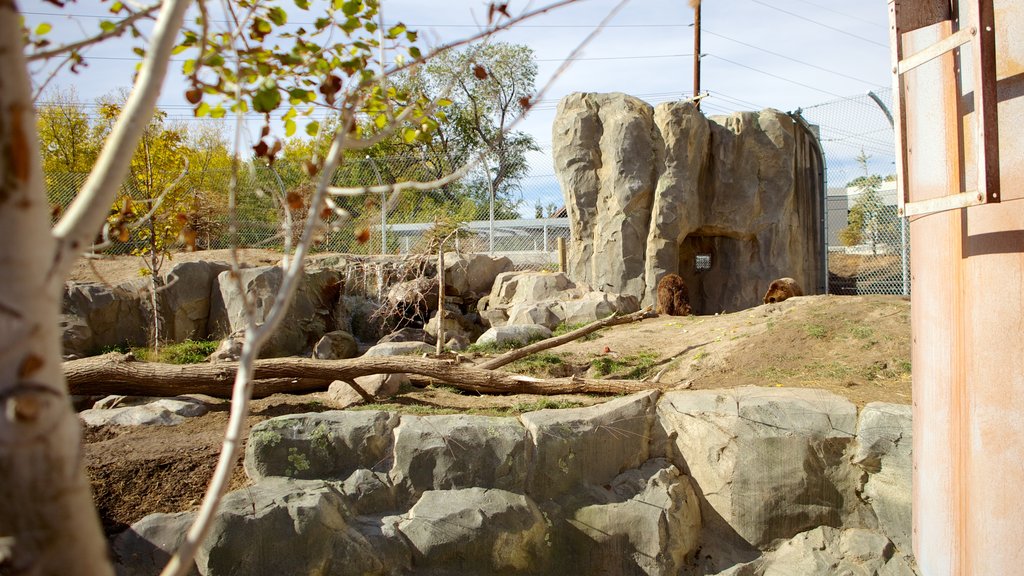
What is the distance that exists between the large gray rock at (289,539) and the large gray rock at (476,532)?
20cm

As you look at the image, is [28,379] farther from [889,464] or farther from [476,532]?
[889,464]

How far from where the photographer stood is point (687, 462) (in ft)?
20.6

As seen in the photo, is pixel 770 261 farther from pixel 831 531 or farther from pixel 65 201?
pixel 65 201

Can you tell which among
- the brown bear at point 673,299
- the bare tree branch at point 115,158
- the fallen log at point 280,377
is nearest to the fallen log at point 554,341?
the fallen log at point 280,377

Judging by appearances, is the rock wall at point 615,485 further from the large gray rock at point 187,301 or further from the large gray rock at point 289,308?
the large gray rock at point 187,301

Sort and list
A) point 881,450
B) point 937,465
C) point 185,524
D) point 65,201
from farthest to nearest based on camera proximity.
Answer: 1. point 65,201
2. point 881,450
3. point 185,524
4. point 937,465

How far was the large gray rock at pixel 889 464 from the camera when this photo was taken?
5773mm

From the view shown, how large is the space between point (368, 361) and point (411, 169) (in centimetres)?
946

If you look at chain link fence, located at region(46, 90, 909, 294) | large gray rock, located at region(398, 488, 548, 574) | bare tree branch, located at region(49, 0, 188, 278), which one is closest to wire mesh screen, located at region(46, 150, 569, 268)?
chain link fence, located at region(46, 90, 909, 294)

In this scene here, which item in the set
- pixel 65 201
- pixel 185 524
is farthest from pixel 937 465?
pixel 65 201

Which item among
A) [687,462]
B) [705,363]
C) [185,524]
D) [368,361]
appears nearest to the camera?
[185,524]

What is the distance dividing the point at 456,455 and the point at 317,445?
1.00 meters

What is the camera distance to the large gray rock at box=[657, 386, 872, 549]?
595 cm

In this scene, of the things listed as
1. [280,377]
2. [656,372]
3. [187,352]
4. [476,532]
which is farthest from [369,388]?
[187,352]
